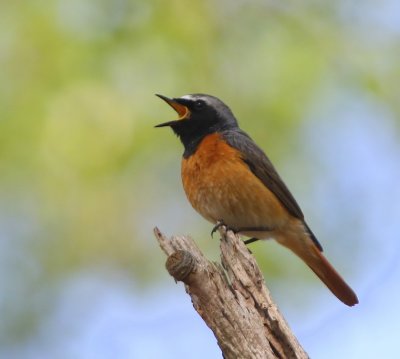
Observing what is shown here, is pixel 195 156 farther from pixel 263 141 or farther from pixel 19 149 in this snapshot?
pixel 19 149

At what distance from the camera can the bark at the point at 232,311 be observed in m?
3.65

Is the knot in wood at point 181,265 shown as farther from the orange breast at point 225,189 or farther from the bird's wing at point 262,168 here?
the bird's wing at point 262,168

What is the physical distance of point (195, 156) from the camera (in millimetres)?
5891

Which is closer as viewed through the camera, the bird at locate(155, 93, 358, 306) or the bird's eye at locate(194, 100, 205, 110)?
the bird at locate(155, 93, 358, 306)

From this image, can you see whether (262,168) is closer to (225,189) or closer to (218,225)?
(225,189)

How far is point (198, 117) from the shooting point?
6.16 metres

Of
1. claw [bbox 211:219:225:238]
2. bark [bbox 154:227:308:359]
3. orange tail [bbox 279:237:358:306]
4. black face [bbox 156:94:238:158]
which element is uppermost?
black face [bbox 156:94:238:158]

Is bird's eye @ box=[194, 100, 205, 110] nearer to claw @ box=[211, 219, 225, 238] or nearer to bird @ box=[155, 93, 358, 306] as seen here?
bird @ box=[155, 93, 358, 306]

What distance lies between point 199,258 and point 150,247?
2801 millimetres

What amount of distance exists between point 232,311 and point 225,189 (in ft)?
6.77

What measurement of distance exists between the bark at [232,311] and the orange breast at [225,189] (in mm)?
1796

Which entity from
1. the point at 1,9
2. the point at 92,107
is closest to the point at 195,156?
the point at 92,107

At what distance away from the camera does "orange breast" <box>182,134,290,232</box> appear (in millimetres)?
5727

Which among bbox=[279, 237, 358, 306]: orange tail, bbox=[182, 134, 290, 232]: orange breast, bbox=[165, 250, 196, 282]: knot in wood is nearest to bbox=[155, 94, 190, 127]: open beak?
bbox=[182, 134, 290, 232]: orange breast
